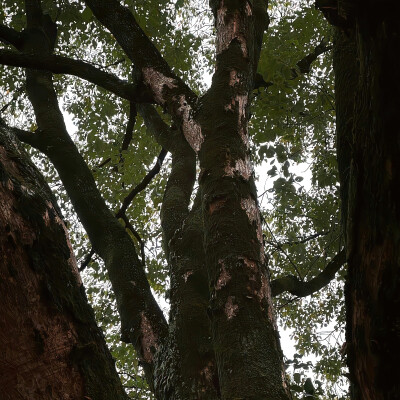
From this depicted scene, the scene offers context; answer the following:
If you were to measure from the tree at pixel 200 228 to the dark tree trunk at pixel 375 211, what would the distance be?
4.54 feet

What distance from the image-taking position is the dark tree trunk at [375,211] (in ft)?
3.64

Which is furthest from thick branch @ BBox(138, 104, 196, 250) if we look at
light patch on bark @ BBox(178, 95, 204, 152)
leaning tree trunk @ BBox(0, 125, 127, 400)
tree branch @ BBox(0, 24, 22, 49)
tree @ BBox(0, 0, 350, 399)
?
leaning tree trunk @ BBox(0, 125, 127, 400)

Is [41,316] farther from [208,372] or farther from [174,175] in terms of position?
[174,175]

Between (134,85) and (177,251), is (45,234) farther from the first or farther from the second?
(134,85)

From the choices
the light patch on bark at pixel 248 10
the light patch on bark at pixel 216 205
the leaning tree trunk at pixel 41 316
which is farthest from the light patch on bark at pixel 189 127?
the leaning tree trunk at pixel 41 316

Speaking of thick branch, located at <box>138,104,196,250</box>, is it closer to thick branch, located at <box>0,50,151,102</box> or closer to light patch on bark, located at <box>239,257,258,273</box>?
thick branch, located at <box>0,50,151,102</box>

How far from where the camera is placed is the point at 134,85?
4.53m

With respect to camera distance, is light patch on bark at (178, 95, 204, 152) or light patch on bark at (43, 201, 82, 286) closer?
light patch on bark at (43, 201, 82, 286)

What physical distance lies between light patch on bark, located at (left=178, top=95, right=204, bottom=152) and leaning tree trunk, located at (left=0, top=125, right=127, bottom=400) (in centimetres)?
192

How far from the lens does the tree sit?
2799mm

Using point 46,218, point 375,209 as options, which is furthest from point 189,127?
point 375,209

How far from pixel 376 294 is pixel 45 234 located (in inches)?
49.1

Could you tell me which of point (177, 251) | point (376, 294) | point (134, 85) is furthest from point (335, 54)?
point (134, 85)

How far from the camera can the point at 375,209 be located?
45.9 inches
